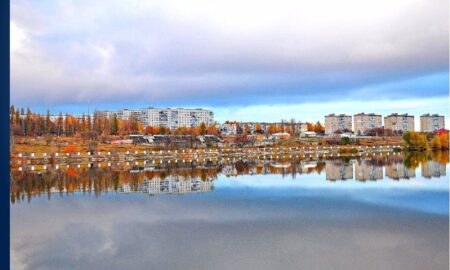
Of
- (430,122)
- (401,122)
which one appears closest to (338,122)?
(401,122)

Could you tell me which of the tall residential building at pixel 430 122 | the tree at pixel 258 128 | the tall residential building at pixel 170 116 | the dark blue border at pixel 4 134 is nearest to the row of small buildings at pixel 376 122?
the tall residential building at pixel 430 122

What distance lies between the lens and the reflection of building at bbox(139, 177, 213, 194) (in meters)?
8.22

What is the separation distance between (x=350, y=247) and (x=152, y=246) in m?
1.84

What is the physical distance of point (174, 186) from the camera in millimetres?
8922

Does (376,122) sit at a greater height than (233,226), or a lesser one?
greater

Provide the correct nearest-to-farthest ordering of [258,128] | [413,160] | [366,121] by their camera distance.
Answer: [413,160] → [258,128] → [366,121]

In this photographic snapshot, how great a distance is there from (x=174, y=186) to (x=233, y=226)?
4.27 m

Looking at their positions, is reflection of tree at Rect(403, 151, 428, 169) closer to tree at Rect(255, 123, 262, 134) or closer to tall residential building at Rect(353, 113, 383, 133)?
tree at Rect(255, 123, 262, 134)

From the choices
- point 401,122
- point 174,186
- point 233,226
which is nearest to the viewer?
point 233,226

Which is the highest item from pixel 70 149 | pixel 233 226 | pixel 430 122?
pixel 430 122

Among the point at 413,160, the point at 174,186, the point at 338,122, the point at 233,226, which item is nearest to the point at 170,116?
the point at 338,122

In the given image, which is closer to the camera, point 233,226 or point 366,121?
point 233,226

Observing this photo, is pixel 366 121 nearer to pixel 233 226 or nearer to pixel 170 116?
pixel 170 116

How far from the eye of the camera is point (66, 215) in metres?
5.85
